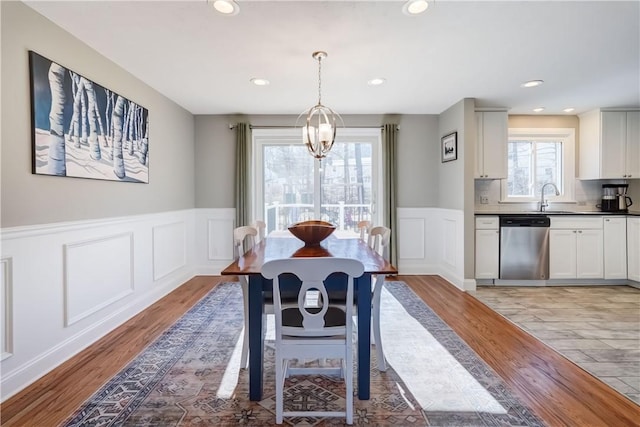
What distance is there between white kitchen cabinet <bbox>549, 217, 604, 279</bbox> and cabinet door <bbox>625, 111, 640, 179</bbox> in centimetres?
93

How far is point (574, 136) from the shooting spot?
5.04 metres

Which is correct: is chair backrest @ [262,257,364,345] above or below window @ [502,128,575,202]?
below

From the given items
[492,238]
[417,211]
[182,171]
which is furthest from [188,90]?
[492,238]

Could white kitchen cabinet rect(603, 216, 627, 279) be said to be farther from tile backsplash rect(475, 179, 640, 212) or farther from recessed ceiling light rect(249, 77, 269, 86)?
recessed ceiling light rect(249, 77, 269, 86)

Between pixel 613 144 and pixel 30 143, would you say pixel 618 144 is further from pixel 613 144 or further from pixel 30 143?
pixel 30 143

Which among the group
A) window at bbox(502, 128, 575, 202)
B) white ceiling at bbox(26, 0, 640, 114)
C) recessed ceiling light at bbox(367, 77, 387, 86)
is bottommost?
window at bbox(502, 128, 575, 202)

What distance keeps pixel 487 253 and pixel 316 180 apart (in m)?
2.58

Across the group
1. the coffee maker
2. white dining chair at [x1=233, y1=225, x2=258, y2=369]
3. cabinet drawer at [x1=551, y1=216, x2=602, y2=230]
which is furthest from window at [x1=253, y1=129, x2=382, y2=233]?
the coffee maker

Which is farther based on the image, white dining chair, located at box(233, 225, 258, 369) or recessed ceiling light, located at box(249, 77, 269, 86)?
recessed ceiling light, located at box(249, 77, 269, 86)

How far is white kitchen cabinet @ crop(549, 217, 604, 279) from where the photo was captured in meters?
4.45

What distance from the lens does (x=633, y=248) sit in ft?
14.4

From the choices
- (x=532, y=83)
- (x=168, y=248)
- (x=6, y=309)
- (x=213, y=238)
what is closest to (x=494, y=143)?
(x=532, y=83)

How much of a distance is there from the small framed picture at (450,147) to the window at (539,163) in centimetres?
106

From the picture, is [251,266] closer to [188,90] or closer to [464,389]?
[464,389]
